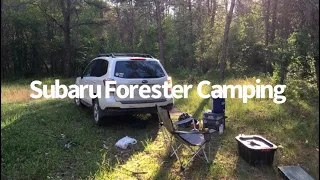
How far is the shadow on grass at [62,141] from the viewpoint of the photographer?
4.72 m

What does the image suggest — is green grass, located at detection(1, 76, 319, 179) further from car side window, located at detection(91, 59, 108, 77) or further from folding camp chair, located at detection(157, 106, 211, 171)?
car side window, located at detection(91, 59, 108, 77)

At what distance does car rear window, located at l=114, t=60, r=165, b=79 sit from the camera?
6.66 metres

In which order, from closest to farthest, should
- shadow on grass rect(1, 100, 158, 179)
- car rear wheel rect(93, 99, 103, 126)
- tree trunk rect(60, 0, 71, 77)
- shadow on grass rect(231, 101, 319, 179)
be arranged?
shadow on grass rect(1, 100, 158, 179) → shadow on grass rect(231, 101, 319, 179) → car rear wheel rect(93, 99, 103, 126) → tree trunk rect(60, 0, 71, 77)

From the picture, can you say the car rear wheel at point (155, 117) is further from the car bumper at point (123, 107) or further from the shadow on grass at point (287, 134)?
the shadow on grass at point (287, 134)

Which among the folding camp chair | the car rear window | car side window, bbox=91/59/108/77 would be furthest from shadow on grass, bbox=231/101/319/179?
car side window, bbox=91/59/108/77

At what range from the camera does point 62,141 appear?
6082 mm

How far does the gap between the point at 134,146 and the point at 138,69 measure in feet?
6.12

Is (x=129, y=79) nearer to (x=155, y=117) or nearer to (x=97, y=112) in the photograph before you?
(x=97, y=112)

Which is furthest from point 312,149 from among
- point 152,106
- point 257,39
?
point 257,39

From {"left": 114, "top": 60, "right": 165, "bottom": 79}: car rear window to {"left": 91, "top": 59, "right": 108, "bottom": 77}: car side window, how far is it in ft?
1.55

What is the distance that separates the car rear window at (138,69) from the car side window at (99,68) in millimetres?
473

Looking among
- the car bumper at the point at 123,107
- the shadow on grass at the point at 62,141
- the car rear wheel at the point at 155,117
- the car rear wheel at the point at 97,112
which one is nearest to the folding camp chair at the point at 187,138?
the shadow on grass at the point at 62,141

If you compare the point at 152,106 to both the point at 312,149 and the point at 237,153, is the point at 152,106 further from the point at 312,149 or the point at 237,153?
the point at 312,149

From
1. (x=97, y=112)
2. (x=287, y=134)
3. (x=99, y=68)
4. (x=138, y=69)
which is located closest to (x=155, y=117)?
(x=97, y=112)
